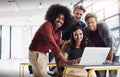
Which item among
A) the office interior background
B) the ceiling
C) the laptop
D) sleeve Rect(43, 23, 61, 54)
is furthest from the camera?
the office interior background

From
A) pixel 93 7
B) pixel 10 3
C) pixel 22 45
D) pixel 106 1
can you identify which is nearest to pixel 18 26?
pixel 22 45

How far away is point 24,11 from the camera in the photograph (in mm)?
10625

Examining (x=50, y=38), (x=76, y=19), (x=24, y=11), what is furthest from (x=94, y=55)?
(x=24, y=11)

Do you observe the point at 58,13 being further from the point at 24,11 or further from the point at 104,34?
the point at 24,11

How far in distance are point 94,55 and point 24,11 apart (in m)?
8.56

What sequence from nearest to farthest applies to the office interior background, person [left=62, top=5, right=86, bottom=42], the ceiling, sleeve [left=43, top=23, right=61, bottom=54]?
sleeve [left=43, top=23, right=61, bottom=54]
person [left=62, top=5, right=86, bottom=42]
the ceiling
the office interior background

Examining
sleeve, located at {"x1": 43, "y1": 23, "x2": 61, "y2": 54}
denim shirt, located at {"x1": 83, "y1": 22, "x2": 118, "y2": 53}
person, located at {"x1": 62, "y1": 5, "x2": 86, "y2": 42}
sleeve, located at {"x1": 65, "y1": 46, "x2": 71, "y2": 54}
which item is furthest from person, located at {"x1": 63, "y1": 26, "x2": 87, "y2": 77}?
sleeve, located at {"x1": 43, "y1": 23, "x2": 61, "y2": 54}

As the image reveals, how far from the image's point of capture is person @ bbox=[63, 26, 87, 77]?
2.62 m

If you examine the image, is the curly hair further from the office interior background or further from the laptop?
the office interior background

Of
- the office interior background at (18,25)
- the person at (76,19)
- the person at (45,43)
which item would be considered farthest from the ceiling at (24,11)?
the person at (45,43)

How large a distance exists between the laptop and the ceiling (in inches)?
190

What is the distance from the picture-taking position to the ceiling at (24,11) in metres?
8.65

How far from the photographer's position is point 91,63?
8.13ft

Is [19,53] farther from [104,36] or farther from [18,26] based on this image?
[104,36]
